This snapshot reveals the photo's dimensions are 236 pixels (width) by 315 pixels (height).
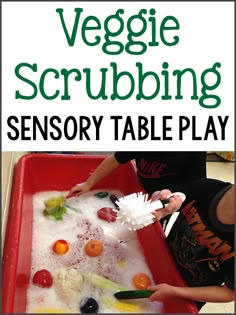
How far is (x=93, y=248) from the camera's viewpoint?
0.98 metres

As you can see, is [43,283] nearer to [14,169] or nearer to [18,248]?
[18,248]

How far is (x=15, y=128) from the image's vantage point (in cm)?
84

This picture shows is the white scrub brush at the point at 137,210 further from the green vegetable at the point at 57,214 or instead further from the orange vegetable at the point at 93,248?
the green vegetable at the point at 57,214

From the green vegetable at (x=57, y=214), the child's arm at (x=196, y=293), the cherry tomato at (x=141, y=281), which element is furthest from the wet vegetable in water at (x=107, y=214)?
the child's arm at (x=196, y=293)

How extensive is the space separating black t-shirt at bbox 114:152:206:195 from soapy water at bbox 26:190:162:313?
20 centimetres

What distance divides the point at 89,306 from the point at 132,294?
4.2 inches

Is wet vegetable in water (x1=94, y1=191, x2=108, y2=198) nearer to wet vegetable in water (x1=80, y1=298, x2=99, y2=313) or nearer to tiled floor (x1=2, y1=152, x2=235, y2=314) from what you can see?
tiled floor (x1=2, y1=152, x2=235, y2=314)

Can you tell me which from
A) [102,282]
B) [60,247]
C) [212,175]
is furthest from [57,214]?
[212,175]

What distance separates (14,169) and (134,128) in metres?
0.45

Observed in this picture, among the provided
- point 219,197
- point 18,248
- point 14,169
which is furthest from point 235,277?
point 14,169

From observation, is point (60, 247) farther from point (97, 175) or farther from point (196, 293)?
point (196, 293)

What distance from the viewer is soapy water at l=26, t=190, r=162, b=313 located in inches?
32.9

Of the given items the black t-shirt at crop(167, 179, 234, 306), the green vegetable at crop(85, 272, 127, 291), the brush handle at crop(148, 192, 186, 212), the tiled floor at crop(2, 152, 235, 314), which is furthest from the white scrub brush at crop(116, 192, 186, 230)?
the tiled floor at crop(2, 152, 235, 314)

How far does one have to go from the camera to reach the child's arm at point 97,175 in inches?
43.3
